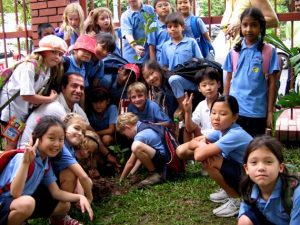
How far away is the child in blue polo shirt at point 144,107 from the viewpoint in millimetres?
4789

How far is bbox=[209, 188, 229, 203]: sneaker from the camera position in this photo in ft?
12.9

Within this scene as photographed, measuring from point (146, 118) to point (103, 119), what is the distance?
45 cm

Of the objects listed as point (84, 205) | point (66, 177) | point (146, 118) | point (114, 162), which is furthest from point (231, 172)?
point (114, 162)

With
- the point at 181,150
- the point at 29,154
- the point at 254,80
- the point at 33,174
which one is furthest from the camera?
the point at 181,150

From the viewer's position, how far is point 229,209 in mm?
3688

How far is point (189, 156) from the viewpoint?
4.36 meters

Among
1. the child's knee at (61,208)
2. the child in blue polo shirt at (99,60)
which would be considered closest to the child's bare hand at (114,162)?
the child in blue polo shirt at (99,60)

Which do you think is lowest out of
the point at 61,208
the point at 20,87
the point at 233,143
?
the point at 61,208

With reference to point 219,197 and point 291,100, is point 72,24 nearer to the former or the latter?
point 219,197

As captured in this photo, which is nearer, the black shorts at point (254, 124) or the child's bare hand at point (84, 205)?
the child's bare hand at point (84, 205)

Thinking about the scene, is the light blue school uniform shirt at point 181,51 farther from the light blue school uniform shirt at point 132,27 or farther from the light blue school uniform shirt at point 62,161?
the light blue school uniform shirt at point 62,161

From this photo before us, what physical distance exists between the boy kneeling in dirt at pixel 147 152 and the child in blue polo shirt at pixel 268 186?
65.7 inches

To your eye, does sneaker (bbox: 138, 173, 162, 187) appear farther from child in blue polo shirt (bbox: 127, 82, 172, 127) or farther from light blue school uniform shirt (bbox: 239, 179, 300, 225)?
light blue school uniform shirt (bbox: 239, 179, 300, 225)

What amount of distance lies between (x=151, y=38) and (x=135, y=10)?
465mm
